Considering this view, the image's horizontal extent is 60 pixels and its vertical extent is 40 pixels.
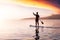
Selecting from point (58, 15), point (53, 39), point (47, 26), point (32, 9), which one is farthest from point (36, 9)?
point (47, 26)

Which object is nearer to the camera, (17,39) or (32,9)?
(17,39)

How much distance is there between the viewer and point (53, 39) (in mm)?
11461

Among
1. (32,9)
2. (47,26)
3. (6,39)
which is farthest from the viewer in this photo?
(47,26)

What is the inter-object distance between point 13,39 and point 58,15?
374 centimetres

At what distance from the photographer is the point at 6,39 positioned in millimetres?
11398

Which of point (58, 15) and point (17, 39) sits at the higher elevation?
point (58, 15)

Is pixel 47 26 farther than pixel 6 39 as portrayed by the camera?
Yes

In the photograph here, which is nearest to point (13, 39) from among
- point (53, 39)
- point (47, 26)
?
point (53, 39)

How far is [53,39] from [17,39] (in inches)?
89.0

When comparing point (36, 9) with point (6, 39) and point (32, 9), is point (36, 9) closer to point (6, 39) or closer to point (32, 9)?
point (32, 9)

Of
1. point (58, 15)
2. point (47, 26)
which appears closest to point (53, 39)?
point (58, 15)

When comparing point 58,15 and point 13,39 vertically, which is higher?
point 58,15

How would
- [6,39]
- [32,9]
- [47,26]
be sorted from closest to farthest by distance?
[6,39], [32,9], [47,26]

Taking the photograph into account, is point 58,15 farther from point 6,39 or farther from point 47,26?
point 47,26
